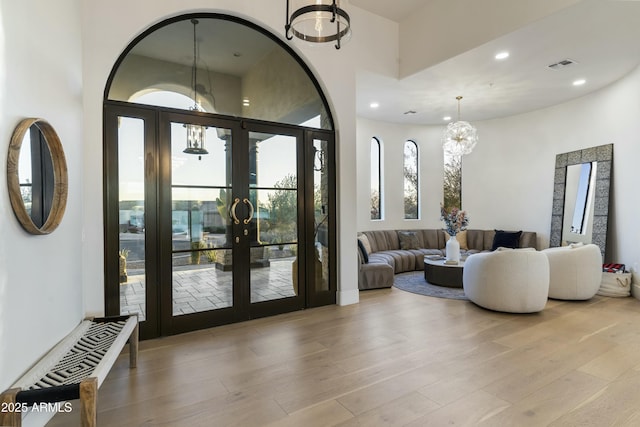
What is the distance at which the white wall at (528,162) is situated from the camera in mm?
5285

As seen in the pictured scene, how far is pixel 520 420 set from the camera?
2066mm

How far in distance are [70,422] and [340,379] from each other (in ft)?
6.07

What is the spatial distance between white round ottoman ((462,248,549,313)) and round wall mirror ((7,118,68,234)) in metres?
4.63

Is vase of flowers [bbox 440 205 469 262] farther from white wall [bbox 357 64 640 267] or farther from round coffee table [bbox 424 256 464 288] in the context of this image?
white wall [bbox 357 64 640 267]

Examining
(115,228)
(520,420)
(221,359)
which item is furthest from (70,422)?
(520,420)

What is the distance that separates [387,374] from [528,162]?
680 centimetres

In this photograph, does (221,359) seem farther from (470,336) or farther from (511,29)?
(511,29)

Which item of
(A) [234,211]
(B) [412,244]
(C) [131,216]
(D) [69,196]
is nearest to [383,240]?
(B) [412,244]

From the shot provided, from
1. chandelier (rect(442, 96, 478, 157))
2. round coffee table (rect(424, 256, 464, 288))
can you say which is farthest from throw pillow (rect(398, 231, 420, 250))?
chandelier (rect(442, 96, 478, 157))

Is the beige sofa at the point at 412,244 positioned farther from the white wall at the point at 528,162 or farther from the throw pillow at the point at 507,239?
the white wall at the point at 528,162

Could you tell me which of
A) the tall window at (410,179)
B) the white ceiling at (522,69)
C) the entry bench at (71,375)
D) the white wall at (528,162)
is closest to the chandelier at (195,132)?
the entry bench at (71,375)

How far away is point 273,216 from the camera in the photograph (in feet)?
14.0

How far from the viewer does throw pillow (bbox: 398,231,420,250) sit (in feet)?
25.0

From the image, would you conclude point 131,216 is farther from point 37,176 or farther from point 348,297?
point 348,297
